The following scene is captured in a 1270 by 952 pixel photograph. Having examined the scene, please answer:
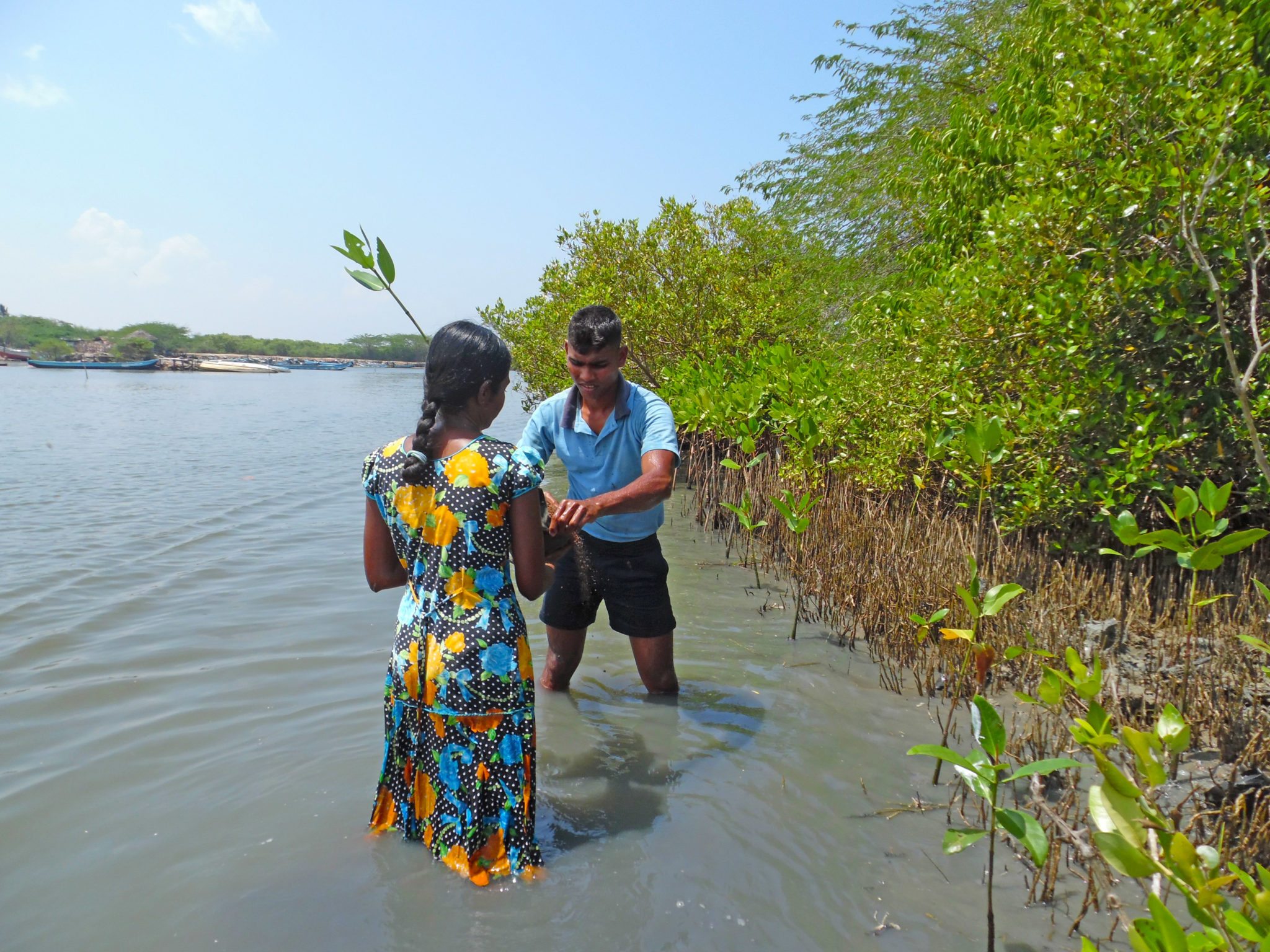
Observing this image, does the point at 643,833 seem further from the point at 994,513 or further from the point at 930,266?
the point at 930,266

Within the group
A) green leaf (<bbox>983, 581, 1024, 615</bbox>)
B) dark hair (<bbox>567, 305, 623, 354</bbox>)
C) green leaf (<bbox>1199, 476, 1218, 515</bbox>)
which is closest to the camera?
green leaf (<bbox>1199, 476, 1218, 515</bbox>)

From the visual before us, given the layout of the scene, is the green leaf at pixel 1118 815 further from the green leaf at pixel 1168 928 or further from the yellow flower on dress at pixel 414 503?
the yellow flower on dress at pixel 414 503

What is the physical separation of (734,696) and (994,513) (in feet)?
7.56

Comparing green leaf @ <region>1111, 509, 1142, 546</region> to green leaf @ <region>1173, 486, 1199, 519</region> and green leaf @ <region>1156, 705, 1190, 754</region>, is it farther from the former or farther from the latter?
green leaf @ <region>1156, 705, 1190, 754</region>

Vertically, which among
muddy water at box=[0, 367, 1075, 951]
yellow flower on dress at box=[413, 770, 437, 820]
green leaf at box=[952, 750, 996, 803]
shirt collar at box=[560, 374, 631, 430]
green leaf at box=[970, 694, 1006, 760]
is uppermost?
shirt collar at box=[560, 374, 631, 430]

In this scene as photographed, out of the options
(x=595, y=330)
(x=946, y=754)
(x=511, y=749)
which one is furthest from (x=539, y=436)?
(x=946, y=754)

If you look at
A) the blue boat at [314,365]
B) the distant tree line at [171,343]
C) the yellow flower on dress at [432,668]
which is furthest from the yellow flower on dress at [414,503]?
the blue boat at [314,365]

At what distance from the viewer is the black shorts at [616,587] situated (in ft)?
11.5

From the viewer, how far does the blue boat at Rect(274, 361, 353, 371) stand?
3740 inches

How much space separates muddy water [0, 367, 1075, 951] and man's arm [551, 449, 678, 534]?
1129 mm

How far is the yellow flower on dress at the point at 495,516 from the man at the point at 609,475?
840 millimetres

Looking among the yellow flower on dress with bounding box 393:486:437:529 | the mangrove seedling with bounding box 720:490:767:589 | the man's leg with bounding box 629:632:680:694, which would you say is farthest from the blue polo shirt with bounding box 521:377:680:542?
the mangrove seedling with bounding box 720:490:767:589

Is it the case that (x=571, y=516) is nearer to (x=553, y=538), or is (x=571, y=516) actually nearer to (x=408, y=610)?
(x=553, y=538)

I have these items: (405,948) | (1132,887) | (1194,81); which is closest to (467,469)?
(405,948)
